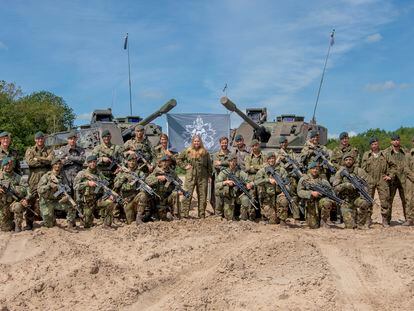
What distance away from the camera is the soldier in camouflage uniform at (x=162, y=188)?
32.3ft

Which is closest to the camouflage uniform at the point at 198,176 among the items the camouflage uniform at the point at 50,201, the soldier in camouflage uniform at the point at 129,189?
the soldier in camouflage uniform at the point at 129,189

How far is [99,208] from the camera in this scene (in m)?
9.59

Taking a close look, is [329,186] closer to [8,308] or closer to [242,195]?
[242,195]

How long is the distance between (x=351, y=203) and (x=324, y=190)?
630 millimetres

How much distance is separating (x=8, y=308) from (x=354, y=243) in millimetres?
4819

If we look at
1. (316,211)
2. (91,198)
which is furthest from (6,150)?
(316,211)

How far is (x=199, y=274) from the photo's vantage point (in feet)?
21.3

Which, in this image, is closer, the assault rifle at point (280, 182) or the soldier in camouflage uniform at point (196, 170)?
the assault rifle at point (280, 182)

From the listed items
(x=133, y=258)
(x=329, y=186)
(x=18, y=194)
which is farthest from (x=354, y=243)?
(x=18, y=194)

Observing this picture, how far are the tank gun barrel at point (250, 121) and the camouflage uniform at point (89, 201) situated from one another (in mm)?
4962

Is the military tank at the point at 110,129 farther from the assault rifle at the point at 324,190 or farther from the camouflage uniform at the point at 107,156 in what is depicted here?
the assault rifle at the point at 324,190

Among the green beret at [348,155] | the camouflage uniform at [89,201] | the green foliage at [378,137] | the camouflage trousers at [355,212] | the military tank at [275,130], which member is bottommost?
the camouflage trousers at [355,212]

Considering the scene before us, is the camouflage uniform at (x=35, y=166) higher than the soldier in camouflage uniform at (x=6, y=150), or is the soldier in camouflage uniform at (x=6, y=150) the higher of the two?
the soldier in camouflage uniform at (x=6, y=150)

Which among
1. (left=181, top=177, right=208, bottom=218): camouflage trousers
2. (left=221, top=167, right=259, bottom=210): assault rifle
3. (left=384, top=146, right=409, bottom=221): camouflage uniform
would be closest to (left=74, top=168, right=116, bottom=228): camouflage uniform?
(left=181, top=177, right=208, bottom=218): camouflage trousers
